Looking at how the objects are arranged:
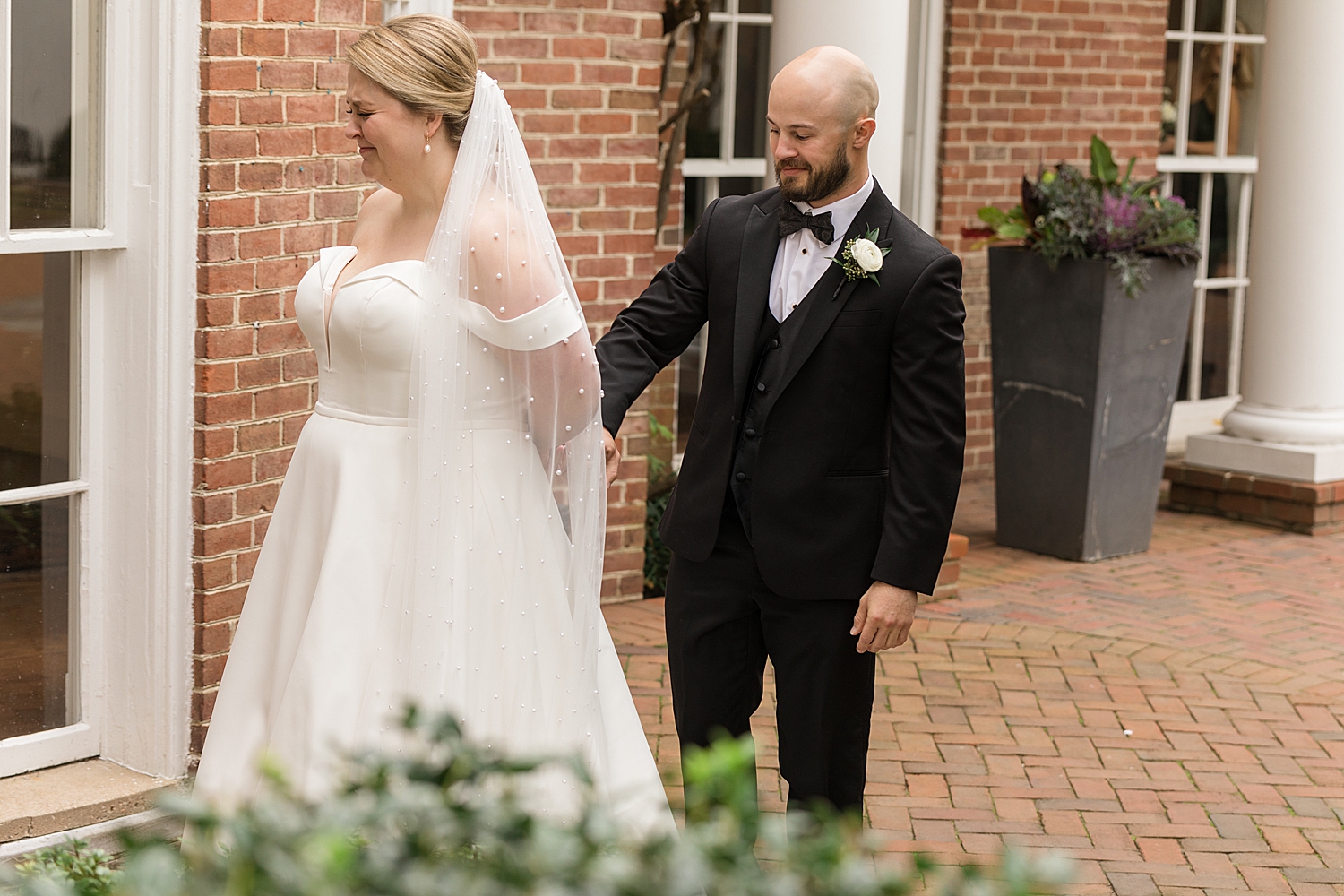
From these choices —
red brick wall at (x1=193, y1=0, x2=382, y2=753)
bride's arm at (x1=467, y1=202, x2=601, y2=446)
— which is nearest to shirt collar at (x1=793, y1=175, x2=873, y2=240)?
bride's arm at (x1=467, y1=202, x2=601, y2=446)

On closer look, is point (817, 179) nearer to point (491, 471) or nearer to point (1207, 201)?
point (491, 471)

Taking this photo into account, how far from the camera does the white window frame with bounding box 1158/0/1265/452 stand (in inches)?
372

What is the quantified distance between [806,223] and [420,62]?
0.81 metres

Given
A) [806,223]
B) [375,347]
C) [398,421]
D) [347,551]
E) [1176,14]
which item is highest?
[1176,14]

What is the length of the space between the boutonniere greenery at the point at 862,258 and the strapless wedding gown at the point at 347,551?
2.22 feet

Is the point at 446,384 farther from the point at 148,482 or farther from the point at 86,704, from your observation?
the point at 86,704

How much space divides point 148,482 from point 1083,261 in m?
4.22

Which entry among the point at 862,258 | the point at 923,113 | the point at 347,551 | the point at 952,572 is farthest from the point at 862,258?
the point at 923,113

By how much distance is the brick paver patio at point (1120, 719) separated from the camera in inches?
162

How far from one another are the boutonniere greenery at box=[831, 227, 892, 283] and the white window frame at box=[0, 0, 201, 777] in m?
1.58

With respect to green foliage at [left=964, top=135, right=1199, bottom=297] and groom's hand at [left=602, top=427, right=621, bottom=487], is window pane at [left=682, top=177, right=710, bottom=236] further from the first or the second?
groom's hand at [left=602, top=427, right=621, bottom=487]

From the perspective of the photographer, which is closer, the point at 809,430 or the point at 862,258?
the point at 862,258

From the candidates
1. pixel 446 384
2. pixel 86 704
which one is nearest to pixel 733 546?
pixel 446 384

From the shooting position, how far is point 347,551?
3.04 meters
